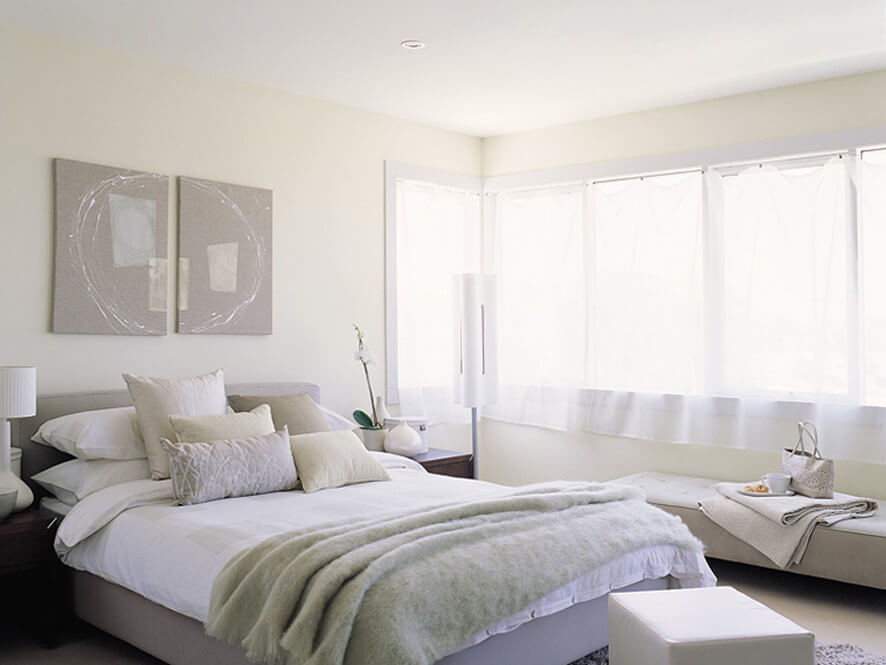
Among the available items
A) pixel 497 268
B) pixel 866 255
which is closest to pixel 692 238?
pixel 866 255

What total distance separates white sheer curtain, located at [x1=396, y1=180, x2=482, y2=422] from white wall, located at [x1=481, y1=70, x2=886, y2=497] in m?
0.48

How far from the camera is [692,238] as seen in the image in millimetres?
5098

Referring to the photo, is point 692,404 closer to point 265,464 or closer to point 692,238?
point 692,238

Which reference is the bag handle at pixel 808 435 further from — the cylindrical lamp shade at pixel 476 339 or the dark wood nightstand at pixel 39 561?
the dark wood nightstand at pixel 39 561

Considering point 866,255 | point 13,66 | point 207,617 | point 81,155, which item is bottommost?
point 207,617

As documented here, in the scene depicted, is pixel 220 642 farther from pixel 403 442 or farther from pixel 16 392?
pixel 403 442

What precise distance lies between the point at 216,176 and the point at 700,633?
3315 mm

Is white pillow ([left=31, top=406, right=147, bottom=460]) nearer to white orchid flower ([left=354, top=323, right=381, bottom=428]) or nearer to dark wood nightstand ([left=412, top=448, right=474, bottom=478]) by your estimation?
white orchid flower ([left=354, top=323, right=381, bottom=428])

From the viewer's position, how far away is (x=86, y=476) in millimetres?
3568

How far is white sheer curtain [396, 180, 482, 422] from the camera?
5566mm

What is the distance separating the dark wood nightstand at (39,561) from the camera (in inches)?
131

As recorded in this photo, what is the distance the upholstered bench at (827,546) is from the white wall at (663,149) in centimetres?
54

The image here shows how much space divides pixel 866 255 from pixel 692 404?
125 cm

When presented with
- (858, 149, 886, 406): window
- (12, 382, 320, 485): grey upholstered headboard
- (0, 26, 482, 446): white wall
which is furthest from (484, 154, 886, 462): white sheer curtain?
(12, 382, 320, 485): grey upholstered headboard
